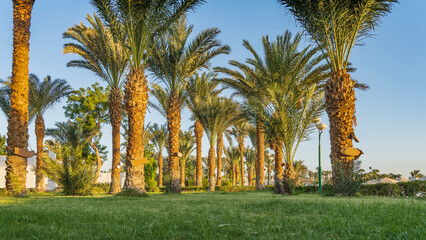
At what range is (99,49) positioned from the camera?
64.4 feet

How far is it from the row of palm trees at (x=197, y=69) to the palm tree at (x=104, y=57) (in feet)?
0.21

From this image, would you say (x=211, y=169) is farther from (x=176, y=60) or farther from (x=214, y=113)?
(x=176, y=60)

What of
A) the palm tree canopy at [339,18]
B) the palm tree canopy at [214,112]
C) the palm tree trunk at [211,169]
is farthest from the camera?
the palm tree trunk at [211,169]

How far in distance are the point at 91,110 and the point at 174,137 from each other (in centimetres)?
1504

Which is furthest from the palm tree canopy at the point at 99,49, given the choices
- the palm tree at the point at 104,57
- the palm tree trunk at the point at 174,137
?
the palm tree trunk at the point at 174,137

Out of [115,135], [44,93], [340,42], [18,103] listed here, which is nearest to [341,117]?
[340,42]

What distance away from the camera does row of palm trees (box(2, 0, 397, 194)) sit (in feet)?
37.6

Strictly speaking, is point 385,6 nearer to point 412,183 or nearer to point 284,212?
point 412,183

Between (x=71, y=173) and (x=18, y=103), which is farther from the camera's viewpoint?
(x=71, y=173)

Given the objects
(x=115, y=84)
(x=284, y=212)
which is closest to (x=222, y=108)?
(x=115, y=84)

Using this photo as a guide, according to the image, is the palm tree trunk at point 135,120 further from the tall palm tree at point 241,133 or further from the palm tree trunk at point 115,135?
the tall palm tree at point 241,133

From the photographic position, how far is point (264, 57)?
18.6 m

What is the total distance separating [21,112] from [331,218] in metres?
12.0

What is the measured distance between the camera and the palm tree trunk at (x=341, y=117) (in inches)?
442
